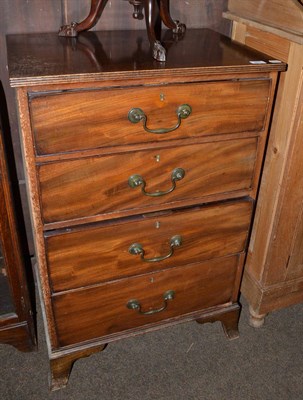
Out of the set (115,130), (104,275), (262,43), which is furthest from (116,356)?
(262,43)

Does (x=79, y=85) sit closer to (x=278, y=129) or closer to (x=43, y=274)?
(x=43, y=274)

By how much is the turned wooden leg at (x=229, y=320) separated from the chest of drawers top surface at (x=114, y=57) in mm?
886

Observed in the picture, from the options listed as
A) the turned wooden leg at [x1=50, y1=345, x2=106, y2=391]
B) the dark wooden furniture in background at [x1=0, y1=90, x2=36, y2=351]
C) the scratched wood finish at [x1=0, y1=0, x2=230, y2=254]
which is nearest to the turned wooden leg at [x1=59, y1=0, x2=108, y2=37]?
the scratched wood finish at [x1=0, y1=0, x2=230, y2=254]

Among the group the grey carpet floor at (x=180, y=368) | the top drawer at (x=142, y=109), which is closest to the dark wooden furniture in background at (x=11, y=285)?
the grey carpet floor at (x=180, y=368)

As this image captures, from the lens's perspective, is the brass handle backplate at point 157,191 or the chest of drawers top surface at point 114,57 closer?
the chest of drawers top surface at point 114,57

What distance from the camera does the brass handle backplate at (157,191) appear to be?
111cm

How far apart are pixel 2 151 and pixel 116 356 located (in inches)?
34.5

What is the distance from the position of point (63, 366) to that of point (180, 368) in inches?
16.6

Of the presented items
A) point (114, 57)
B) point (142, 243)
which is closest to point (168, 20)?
point (114, 57)

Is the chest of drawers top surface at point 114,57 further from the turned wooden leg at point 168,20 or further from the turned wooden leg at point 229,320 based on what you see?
the turned wooden leg at point 229,320

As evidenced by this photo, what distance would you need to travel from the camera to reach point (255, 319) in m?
1.67

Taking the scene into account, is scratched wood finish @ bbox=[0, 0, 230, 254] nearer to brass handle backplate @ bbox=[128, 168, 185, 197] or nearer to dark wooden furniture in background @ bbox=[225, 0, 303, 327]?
dark wooden furniture in background @ bbox=[225, 0, 303, 327]

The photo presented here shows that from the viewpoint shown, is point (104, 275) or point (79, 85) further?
point (104, 275)

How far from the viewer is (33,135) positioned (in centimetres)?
96
